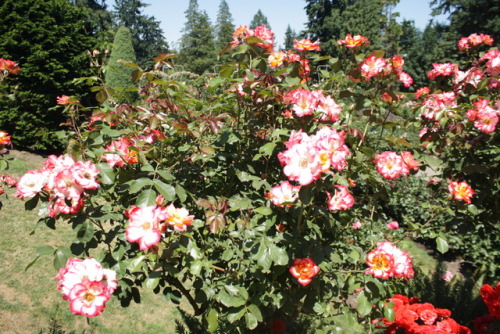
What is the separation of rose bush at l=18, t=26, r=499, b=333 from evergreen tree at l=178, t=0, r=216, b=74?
3330 centimetres

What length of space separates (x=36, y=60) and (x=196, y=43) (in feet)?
119

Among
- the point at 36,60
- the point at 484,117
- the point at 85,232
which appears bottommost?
the point at 85,232

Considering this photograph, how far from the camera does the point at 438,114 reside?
169 centimetres

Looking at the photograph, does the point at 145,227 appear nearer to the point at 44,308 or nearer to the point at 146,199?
the point at 146,199

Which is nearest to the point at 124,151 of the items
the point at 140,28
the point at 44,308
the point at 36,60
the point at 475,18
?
the point at 44,308

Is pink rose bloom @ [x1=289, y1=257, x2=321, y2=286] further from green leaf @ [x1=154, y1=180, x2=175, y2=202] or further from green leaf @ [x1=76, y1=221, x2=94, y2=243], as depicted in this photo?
green leaf @ [x1=76, y1=221, x2=94, y2=243]

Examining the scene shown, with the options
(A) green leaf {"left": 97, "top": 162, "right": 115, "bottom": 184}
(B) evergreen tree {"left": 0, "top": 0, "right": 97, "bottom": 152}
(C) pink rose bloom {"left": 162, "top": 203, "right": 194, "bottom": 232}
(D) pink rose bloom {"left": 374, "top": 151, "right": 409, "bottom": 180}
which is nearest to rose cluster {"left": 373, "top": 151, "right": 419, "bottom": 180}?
(D) pink rose bloom {"left": 374, "top": 151, "right": 409, "bottom": 180}

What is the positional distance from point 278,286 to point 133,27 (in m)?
49.5

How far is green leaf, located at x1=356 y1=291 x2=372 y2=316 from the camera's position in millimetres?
1308

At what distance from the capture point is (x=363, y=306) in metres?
1.33

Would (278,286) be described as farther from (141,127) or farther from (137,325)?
(137,325)

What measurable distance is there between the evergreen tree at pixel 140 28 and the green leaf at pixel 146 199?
4404cm

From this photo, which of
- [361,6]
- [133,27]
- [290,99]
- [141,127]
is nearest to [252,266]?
[290,99]

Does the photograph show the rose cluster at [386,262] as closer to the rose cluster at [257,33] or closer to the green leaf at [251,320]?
the green leaf at [251,320]
